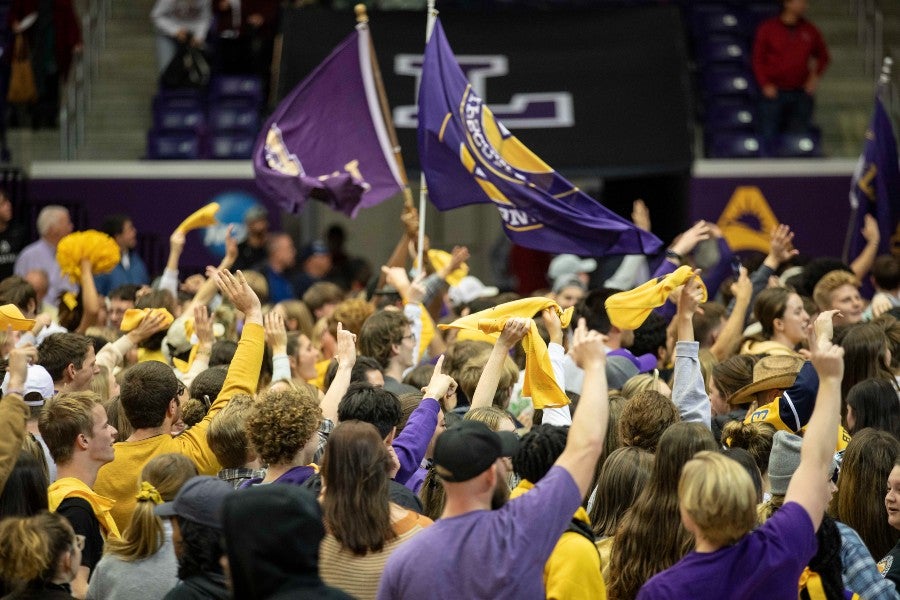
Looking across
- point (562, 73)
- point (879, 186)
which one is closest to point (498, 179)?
point (879, 186)

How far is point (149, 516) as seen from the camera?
5141 mm

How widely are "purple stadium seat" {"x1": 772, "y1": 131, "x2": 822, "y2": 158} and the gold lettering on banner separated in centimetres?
90

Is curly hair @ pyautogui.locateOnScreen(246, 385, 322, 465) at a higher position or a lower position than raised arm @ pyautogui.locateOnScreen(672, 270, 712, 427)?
higher

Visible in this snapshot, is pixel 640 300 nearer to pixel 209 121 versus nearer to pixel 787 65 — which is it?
pixel 787 65

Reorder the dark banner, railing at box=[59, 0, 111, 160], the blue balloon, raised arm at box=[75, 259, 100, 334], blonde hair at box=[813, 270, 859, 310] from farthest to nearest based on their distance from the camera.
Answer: railing at box=[59, 0, 111, 160] < the blue balloon < the dark banner < raised arm at box=[75, 259, 100, 334] < blonde hair at box=[813, 270, 859, 310]

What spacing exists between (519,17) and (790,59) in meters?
3.44

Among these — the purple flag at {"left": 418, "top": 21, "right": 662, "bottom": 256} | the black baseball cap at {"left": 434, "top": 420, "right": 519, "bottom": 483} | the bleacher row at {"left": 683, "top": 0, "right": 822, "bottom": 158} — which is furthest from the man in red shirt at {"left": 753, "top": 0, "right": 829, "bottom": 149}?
the black baseball cap at {"left": 434, "top": 420, "right": 519, "bottom": 483}

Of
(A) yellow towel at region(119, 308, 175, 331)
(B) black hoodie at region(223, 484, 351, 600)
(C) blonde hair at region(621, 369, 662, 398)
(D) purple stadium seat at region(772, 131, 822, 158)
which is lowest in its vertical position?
(D) purple stadium seat at region(772, 131, 822, 158)

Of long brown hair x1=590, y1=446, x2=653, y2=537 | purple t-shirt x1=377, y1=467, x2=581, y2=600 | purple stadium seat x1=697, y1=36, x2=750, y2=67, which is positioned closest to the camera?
purple t-shirt x1=377, y1=467, x2=581, y2=600

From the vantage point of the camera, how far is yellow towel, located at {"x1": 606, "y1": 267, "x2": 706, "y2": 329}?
7406mm

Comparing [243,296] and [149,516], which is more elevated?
[243,296]

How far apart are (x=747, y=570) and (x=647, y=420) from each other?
154cm

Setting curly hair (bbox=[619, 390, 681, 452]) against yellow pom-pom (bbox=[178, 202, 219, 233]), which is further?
yellow pom-pom (bbox=[178, 202, 219, 233])

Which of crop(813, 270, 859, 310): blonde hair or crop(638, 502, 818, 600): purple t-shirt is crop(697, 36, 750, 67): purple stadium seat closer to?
crop(813, 270, 859, 310): blonde hair
